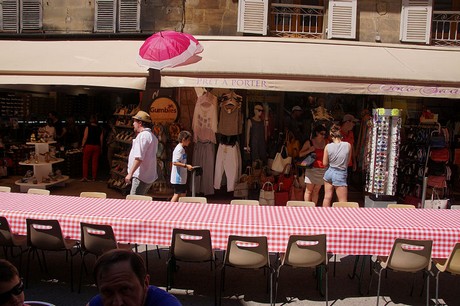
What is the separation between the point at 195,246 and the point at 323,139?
15.7 ft

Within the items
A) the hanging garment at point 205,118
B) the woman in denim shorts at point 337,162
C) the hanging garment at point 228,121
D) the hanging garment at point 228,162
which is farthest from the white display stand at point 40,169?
the woman in denim shorts at point 337,162

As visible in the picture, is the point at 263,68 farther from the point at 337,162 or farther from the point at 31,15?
the point at 31,15

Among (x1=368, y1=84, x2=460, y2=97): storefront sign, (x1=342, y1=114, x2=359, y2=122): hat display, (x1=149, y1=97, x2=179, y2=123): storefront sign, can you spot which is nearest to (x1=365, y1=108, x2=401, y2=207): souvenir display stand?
(x1=368, y1=84, x2=460, y2=97): storefront sign

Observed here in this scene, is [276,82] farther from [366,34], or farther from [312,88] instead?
[366,34]

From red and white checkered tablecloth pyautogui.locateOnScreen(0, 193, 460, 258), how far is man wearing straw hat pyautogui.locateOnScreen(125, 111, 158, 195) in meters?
1.28

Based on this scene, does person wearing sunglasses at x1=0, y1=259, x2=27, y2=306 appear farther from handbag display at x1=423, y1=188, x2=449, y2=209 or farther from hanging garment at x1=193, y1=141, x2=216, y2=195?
handbag display at x1=423, y1=188, x2=449, y2=209

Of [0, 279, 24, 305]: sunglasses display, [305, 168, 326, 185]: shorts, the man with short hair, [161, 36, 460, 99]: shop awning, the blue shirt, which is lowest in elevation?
[305, 168, 326, 185]: shorts


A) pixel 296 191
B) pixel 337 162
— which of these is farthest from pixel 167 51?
pixel 296 191

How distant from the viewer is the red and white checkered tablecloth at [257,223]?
452cm

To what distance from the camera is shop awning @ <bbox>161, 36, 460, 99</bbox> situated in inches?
288

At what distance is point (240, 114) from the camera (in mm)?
9211

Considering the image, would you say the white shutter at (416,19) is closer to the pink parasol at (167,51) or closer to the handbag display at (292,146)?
the handbag display at (292,146)

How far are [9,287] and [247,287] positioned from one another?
3.45 metres

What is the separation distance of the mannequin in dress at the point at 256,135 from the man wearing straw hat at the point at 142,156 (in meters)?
3.02
